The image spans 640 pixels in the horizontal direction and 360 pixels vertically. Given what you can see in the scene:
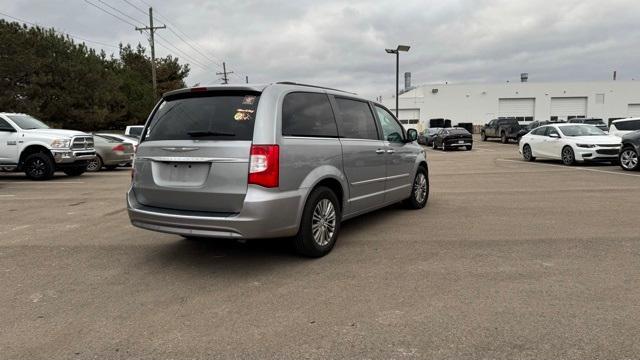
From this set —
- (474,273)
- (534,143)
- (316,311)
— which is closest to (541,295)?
(474,273)

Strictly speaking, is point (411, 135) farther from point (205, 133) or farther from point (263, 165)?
point (205, 133)

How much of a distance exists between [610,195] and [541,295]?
20.6ft

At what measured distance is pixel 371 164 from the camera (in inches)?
244

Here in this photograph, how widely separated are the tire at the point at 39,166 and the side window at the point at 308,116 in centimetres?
1087

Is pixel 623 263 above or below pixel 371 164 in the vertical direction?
below

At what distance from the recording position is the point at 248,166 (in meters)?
4.39

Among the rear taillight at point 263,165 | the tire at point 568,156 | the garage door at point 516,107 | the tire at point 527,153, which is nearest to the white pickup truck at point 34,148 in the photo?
the rear taillight at point 263,165

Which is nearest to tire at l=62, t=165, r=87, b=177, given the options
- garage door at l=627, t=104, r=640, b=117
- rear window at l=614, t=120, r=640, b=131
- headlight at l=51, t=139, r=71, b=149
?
headlight at l=51, t=139, r=71, b=149

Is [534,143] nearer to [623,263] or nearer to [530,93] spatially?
[623,263]

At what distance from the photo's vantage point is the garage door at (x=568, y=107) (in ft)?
202

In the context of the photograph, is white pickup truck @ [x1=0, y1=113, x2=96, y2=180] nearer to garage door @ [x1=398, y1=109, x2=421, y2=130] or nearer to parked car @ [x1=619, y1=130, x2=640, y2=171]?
parked car @ [x1=619, y1=130, x2=640, y2=171]

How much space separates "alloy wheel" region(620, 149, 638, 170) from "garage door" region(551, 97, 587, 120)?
52474 mm

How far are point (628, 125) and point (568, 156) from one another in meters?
4.65

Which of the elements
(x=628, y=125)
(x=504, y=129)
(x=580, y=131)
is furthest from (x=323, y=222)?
(x=504, y=129)
